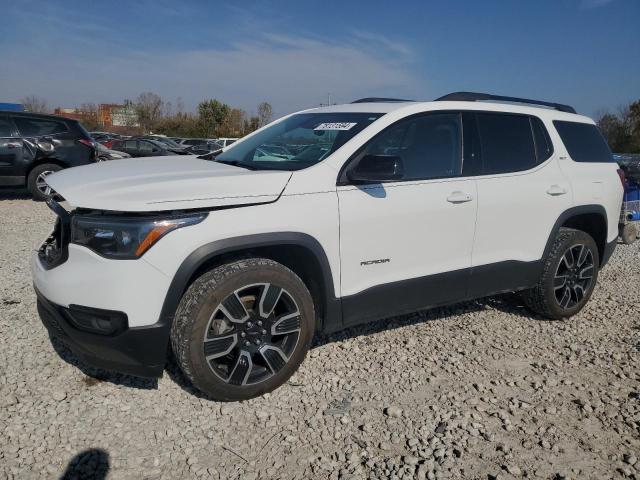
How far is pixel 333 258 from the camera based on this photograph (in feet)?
9.79

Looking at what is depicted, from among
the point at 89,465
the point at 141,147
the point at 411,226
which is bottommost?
the point at 89,465

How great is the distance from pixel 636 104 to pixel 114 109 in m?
55.1

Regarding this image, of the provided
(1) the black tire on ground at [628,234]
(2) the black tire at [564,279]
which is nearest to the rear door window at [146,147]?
(1) the black tire on ground at [628,234]

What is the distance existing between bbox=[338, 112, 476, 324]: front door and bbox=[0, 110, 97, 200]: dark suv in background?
25.6 ft

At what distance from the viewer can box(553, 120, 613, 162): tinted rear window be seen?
4227 millimetres

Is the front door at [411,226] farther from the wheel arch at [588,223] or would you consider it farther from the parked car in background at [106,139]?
the parked car in background at [106,139]

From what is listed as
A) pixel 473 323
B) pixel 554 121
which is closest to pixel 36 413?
pixel 473 323

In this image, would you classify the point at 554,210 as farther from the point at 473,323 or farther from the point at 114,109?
the point at 114,109

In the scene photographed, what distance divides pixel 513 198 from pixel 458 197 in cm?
57

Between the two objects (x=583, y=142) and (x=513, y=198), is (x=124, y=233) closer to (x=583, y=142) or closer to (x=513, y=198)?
(x=513, y=198)

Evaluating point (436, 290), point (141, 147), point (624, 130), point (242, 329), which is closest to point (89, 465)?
point (242, 329)

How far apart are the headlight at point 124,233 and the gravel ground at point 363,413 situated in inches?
37.8

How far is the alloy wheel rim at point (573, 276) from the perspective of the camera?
4203mm

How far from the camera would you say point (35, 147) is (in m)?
9.27
